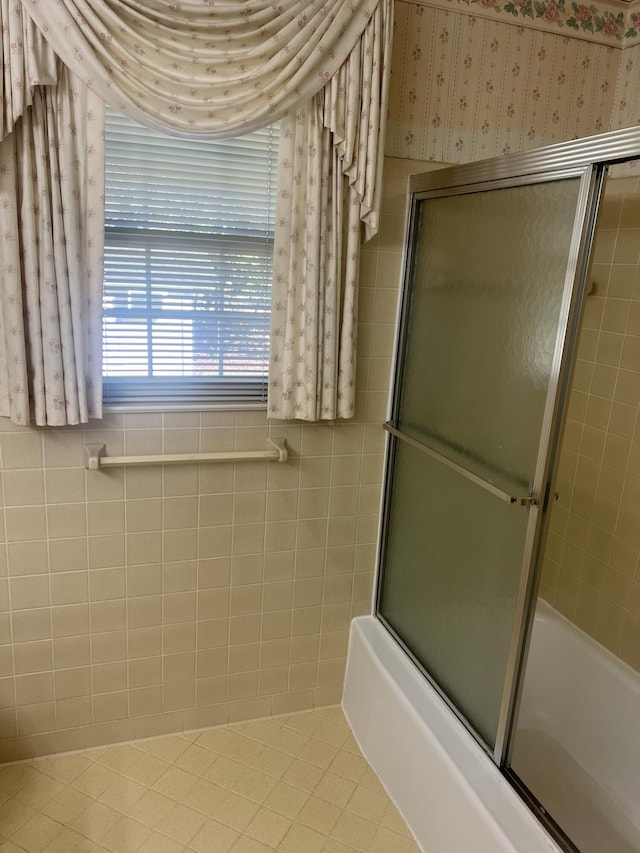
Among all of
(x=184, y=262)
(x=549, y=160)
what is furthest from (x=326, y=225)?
(x=549, y=160)

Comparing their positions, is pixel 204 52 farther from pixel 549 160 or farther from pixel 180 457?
pixel 180 457

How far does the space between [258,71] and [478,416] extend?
1081 millimetres

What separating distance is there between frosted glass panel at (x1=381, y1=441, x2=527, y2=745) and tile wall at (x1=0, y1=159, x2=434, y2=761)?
14cm

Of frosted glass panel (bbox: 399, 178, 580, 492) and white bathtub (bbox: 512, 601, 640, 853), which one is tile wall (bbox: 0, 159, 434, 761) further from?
white bathtub (bbox: 512, 601, 640, 853)

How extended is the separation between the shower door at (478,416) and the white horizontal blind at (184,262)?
1.63 ft

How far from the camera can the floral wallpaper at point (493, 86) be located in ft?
6.18

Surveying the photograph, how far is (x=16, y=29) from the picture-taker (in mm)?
1475

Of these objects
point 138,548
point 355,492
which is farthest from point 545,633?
point 138,548

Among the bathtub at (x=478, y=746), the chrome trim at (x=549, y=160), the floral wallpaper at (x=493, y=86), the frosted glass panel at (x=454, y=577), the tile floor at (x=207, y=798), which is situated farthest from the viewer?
the floral wallpaper at (x=493, y=86)

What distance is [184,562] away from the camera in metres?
2.02

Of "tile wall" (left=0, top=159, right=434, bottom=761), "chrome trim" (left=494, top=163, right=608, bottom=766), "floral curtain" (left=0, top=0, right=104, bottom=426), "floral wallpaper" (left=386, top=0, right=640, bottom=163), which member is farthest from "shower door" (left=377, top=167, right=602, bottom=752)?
"floral curtain" (left=0, top=0, right=104, bottom=426)

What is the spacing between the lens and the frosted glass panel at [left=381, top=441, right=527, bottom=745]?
167cm

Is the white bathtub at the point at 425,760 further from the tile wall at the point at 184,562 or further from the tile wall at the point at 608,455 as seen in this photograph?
the tile wall at the point at 608,455

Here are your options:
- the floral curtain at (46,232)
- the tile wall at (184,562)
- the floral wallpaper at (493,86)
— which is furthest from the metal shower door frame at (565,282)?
the floral curtain at (46,232)
